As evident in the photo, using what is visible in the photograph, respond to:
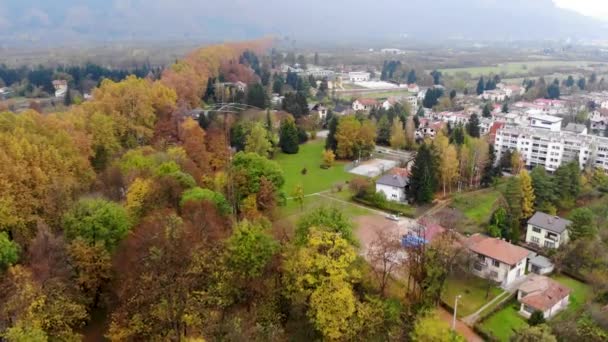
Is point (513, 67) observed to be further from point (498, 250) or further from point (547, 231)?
point (498, 250)

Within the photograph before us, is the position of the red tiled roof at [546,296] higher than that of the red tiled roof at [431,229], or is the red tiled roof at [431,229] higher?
the red tiled roof at [431,229]

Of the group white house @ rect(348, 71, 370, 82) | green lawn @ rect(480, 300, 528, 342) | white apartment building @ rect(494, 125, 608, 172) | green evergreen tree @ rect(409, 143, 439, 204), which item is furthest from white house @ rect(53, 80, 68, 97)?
green lawn @ rect(480, 300, 528, 342)

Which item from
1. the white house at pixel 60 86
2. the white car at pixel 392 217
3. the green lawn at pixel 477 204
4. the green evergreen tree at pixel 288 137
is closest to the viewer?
the white car at pixel 392 217

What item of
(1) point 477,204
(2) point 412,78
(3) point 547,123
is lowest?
(1) point 477,204

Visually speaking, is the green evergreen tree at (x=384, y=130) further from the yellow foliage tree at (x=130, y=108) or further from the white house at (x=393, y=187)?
the yellow foliage tree at (x=130, y=108)

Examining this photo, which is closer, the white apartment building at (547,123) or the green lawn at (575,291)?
the green lawn at (575,291)

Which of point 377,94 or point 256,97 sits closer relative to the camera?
point 256,97

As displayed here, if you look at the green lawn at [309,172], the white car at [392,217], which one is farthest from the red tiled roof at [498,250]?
the green lawn at [309,172]

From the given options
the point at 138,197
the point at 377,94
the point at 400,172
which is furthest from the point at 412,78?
the point at 138,197
